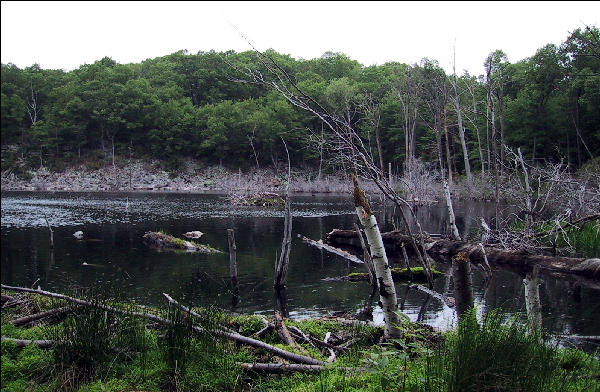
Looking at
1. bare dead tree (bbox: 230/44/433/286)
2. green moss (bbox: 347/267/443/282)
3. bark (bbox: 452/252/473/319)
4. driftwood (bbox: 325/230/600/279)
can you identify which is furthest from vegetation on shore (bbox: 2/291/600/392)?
green moss (bbox: 347/267/443/282)

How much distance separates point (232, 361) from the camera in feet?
17.3

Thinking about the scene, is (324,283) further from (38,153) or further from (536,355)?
(38,153)

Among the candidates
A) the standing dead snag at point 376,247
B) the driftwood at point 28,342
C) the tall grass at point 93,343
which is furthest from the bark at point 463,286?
the driftwood at point 28,342

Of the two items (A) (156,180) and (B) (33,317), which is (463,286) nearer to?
(B) (33,317)

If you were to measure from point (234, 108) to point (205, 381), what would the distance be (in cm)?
7531

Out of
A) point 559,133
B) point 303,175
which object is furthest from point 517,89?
point 303,175

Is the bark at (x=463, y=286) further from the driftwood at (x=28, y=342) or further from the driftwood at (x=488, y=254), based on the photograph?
the driftwood at (x=488, y=254)

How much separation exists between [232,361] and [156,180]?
6892 cm

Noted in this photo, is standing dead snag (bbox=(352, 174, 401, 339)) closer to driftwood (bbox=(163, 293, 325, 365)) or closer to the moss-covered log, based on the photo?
driftwood (bbox=(163, 293, 325, 365))

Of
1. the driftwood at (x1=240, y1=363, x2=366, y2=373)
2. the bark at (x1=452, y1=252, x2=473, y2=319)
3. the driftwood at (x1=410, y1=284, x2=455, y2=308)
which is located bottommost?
the driftwood at (x1=410, y1=284, x2=455, y2=308)

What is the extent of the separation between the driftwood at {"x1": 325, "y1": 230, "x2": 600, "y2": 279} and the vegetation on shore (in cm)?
834

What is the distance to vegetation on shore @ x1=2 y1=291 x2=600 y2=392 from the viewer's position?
3.62 meters

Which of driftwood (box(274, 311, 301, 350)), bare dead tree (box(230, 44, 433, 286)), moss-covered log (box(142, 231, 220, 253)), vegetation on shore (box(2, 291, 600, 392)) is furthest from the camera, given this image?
moss-covered log (box(142, 231, 220, 253))

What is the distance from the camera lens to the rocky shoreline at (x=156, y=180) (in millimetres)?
63000
